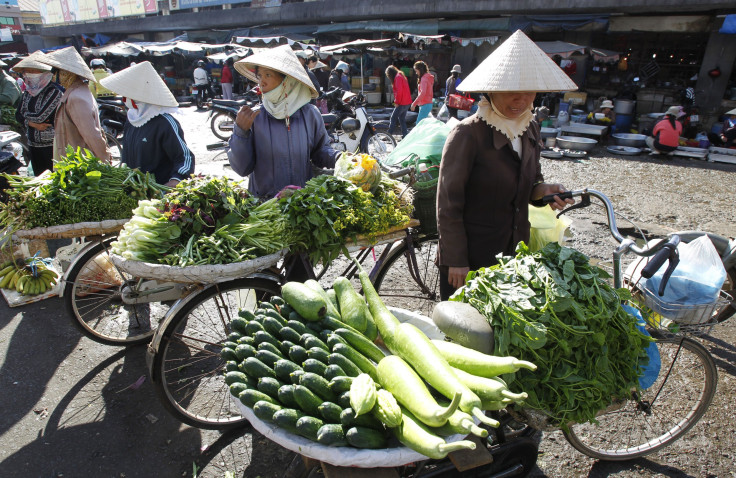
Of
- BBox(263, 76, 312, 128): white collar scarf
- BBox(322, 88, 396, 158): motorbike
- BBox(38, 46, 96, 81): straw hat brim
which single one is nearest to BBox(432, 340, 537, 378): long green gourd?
BBox(263, 76, 312, 128): white collar scarf

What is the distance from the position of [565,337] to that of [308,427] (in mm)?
1005

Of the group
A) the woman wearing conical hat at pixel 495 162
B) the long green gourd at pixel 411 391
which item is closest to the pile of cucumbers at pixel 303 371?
the long green gourd at pixel 411 391

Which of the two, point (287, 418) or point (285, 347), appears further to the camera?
point (285, 347)

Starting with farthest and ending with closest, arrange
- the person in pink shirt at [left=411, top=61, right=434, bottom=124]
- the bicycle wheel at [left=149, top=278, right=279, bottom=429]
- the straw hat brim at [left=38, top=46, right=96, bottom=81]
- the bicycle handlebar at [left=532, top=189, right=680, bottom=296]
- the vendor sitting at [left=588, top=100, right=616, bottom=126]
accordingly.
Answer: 1. the vendor sitting at [left=588, top=100, right=616, bottom=126]
2. the person in pink shirt at [left=411, top=61, right=434, bottom=124]
3. the straw hat brim at [left=38, top=46, right=96, bottom=81]
4. the bicycle wheel at [left=149, top=278, right=279, bottom=429]
5. the bicycle handlebar at [left=532, top=189, right=680, bottom=296]

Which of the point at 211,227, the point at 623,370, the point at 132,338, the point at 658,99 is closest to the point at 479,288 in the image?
the point at 623,370

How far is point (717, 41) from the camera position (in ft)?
42.1

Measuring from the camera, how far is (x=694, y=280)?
212 centimetres

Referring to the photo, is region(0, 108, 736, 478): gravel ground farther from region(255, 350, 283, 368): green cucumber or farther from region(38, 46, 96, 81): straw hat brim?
region(38, 46, 96, 81): straw hat brim

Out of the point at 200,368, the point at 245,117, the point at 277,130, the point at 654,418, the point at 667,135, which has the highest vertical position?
the point at 245,117

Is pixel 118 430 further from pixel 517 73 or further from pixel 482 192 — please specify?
pixel 517 73

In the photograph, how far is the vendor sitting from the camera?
12.1 m

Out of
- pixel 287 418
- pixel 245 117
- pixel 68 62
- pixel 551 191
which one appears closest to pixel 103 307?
pixel 68 62

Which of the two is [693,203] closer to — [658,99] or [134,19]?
[658,99]

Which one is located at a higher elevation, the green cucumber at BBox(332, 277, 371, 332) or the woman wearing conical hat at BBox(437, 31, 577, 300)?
the woman wearing conical hat at BBox(437, 31, 577, 300)
